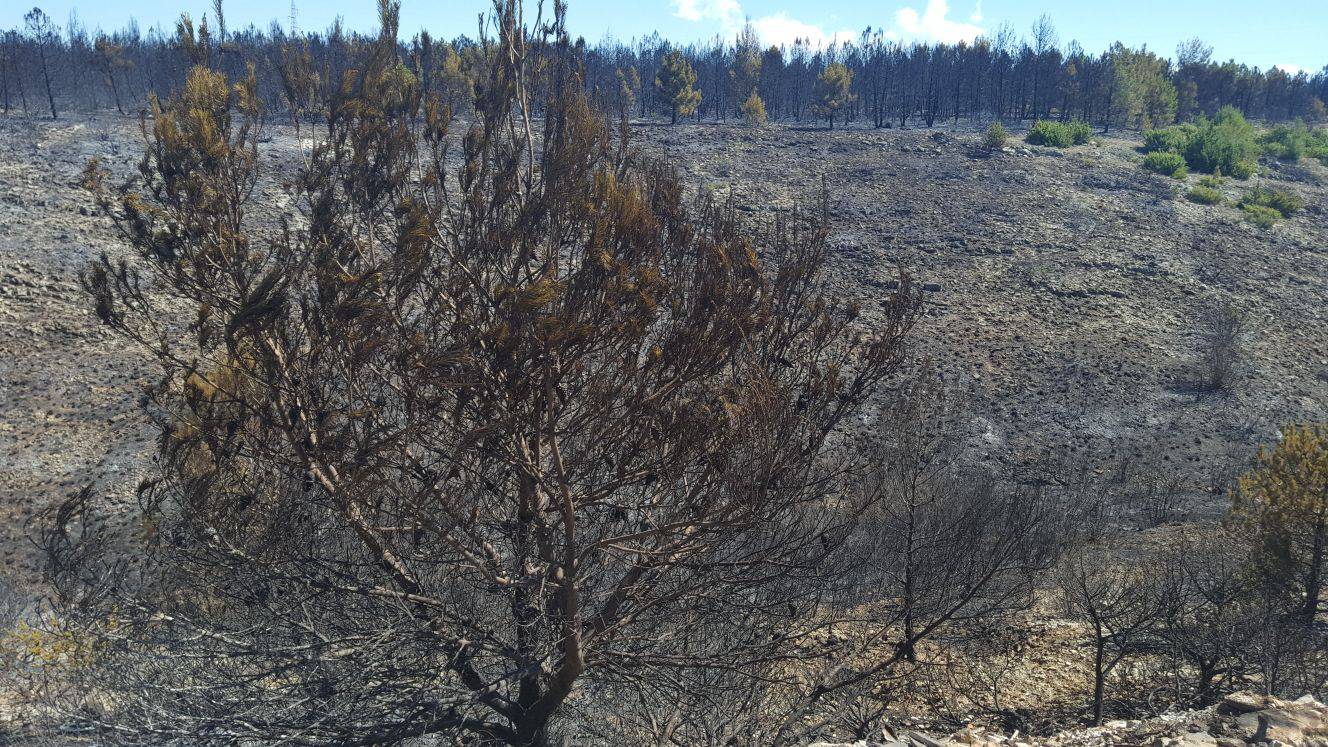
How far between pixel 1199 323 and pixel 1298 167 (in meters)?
33.0

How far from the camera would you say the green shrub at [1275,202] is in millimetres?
44625

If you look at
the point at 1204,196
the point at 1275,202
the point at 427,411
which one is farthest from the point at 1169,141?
the point at 427,411

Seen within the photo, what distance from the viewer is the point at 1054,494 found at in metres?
21.3

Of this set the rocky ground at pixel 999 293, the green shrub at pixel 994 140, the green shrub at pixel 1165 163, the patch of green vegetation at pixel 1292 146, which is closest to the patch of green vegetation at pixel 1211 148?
the green shrub at pixel 1165 163

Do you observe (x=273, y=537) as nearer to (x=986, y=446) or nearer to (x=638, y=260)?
(x=638, y=260)

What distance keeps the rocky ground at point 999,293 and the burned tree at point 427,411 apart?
4.28 meters


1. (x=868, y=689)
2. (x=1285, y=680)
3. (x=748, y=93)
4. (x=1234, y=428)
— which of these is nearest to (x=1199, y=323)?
(x=1234, y=428)

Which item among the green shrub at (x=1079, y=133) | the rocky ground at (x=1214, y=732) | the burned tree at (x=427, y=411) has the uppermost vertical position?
the green shrub at (x=1079, y=133)

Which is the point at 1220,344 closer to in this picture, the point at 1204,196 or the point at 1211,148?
the point at 1204,196

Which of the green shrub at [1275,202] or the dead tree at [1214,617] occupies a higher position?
the green shrub at [1275,202]

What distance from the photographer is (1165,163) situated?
1955 inches

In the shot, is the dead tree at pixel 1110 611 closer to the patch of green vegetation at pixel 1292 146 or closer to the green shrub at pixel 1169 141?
the green shrub at pixel 1169 141

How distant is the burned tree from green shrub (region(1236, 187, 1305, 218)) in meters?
48.1

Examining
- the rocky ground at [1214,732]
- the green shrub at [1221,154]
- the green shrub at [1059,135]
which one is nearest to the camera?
the rocky ground at [1214,732]
